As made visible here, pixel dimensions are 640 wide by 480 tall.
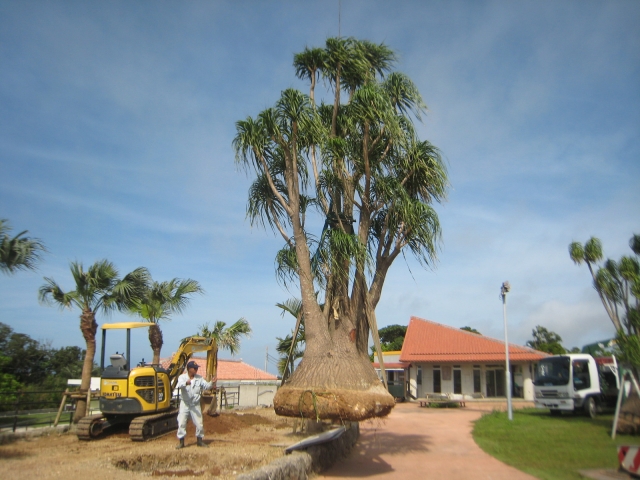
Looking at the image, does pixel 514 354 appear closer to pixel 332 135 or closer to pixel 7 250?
pixel 332 135

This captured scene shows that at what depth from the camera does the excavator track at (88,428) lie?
40.3ft

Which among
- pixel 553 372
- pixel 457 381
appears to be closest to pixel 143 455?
pixel 553 372

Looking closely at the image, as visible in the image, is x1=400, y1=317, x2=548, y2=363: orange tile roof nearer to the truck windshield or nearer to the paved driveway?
the truck windshield

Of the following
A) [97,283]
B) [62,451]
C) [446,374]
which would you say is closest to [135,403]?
[62,451]

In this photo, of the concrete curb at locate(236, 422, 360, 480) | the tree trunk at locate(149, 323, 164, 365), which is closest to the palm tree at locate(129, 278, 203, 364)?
the tree trunk at locate(149, 323, 164, 365)

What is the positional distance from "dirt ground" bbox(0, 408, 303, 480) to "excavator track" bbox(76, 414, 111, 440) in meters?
0.16

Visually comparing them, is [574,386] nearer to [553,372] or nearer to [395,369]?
[553,372]

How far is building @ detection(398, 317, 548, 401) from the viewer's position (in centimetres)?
2908

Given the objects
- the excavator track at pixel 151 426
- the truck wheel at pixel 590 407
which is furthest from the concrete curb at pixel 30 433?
the truck wheel at pixel 590 407

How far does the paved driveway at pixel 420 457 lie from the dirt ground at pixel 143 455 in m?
1.58

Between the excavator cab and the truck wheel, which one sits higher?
the excavator cab

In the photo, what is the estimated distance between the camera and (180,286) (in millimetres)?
17750

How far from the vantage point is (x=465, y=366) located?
3009cm

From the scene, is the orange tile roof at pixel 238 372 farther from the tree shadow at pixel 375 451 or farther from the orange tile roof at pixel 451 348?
the tree shadow at pixel 375 451
